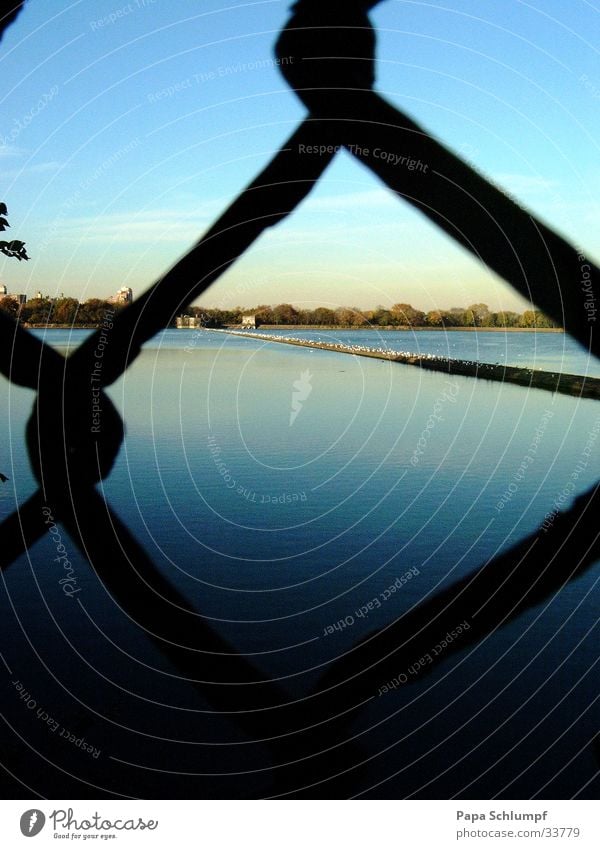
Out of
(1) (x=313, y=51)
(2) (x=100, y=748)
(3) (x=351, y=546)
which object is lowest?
(2) (x=100, y=748)

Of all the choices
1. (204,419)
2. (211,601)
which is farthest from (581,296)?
(204,419)

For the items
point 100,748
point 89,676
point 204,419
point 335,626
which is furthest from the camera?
point 204,419

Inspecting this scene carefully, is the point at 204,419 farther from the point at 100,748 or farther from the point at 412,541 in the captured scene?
the point at 100,748

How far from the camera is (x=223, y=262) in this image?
5.05ft

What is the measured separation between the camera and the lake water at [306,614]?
3.46m

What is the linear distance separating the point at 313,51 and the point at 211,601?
3.89m

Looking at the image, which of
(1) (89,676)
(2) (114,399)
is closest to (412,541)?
(1) (89,676)

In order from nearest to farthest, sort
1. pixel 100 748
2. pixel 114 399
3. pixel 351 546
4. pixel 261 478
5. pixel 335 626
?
pixel 114 399
pixel 100 748
pixel 335 626
pixel 351 546
pixel 261 478

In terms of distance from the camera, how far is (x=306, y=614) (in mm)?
5484

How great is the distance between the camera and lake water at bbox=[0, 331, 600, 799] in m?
3.46

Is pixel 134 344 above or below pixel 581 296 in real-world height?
below

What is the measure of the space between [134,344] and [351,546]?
5.06 metres

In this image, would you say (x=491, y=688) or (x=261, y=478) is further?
(x=261, y=478)

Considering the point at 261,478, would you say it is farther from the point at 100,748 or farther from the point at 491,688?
the point at 100,748
